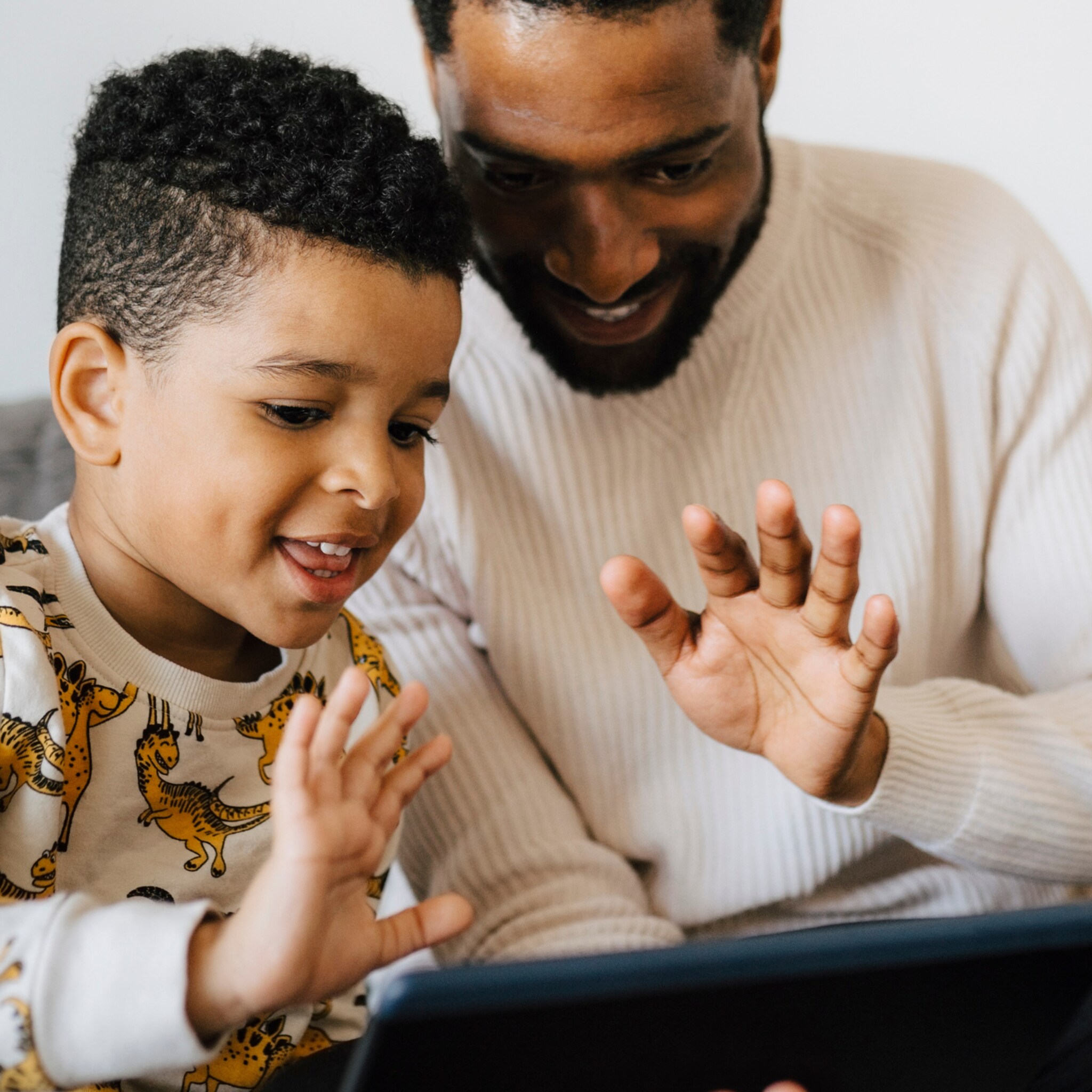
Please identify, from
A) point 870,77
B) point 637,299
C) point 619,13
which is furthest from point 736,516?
point 870,77

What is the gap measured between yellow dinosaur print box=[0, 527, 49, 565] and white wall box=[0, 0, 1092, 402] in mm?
541

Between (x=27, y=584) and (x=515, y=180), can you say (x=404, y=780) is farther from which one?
(x=515, y=180)

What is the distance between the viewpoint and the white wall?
1252 millimetres

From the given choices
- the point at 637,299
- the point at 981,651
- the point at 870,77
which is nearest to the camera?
the point at 637,299

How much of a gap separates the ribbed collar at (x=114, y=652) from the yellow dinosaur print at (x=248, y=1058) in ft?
0.74

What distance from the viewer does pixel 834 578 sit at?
29.5 inches

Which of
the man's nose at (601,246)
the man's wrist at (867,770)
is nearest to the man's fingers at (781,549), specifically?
the man's wrist at (867,770)

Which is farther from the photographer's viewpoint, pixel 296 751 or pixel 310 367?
pixel 310 367

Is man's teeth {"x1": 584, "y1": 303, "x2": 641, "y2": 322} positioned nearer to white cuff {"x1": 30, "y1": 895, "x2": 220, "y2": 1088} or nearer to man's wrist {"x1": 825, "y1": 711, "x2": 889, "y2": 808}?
man's wrist {"x1": 825, "y1": 711, "x2": 889, "y2": 808}

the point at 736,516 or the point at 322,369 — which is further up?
the point at 322,369

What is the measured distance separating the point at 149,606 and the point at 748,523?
0.56 meters

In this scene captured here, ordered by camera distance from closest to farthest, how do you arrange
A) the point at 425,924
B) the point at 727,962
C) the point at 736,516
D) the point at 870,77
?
the point at 727,962, the point at 425,924, the point at 736,516, the point at 870,77

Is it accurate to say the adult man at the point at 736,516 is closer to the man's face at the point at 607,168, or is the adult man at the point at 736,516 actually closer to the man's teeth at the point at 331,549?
the man's face at the point at 607,168

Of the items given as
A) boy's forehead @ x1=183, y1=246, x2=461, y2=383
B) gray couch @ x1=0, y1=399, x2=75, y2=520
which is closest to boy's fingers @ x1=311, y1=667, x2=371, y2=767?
boy's forehead @ x1=183, y1=246, x2=461, y2=383
